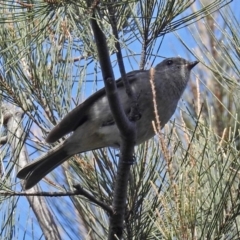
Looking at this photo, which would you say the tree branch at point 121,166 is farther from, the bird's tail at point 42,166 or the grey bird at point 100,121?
the bird's tail at point 42,166

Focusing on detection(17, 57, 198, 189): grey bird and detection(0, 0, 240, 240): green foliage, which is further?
detection(17, 57, 198, 189): grey bird

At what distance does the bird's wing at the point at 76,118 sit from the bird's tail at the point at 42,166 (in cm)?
9

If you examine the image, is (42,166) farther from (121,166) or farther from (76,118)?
(121,166)

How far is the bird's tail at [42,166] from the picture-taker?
2.56m

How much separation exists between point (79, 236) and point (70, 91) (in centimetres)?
51

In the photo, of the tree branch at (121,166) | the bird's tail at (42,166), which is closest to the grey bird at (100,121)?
the bird's tail at (42,166)

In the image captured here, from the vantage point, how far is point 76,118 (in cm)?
270

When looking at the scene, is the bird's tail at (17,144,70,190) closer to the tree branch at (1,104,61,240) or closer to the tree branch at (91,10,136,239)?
the tree branch at (1,104,61,240)

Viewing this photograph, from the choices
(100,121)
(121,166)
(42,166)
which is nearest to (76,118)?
(100,121)

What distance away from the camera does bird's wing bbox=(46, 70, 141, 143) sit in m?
2.46

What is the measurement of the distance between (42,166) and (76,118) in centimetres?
22

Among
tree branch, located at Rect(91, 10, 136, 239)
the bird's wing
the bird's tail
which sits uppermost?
the bird's wing

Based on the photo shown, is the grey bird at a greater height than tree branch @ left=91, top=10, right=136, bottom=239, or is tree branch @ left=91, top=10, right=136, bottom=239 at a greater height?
the grey bird

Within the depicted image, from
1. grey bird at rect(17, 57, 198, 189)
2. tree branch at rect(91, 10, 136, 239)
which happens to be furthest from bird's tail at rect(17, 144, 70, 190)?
tree branch at rect(91, 10, 136, 239)
